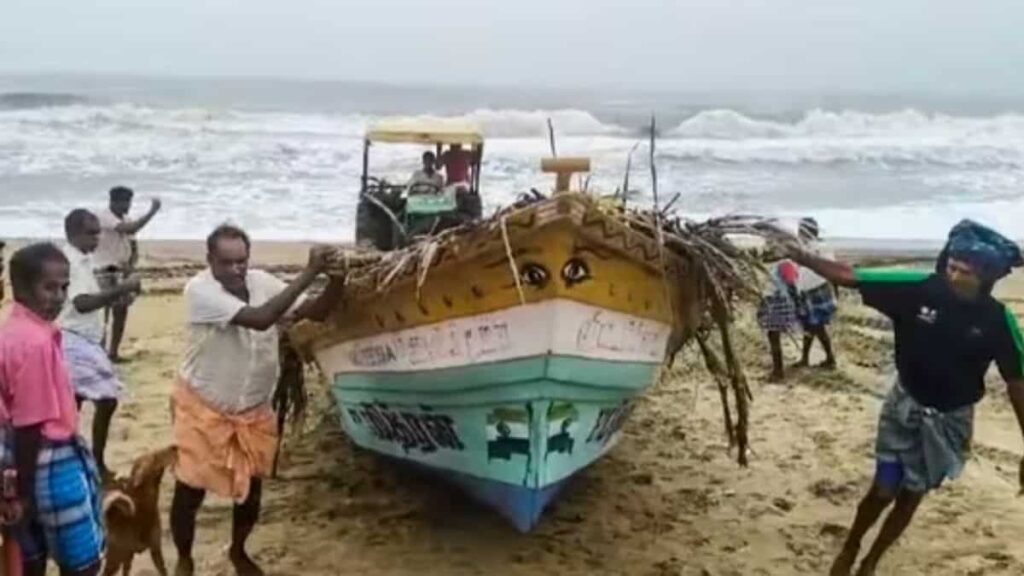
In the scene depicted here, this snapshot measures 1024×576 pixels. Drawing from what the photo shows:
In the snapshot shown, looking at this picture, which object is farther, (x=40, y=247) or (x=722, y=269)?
(x=722, y=269)

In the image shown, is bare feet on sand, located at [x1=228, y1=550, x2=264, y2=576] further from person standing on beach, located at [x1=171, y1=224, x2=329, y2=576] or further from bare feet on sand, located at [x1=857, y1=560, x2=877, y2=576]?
bare feet on sand, located at [x1=857, y1=560, x2=877, y2=576]

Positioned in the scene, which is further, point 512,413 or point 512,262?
point 512,413

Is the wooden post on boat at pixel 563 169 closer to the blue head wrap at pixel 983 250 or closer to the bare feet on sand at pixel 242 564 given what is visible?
the blue head wrap at pixel 983 250

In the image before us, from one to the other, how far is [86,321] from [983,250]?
418 cm

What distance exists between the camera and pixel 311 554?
21.2 feet

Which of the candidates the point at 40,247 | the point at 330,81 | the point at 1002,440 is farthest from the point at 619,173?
the point at 330,81

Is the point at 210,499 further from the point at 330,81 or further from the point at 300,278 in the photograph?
Result: the point at 330,81

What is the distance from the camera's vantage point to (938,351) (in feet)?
18.6

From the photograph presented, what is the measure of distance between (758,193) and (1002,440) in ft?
65.6

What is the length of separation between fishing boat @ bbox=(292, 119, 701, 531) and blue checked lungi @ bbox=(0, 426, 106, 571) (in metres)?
1.69

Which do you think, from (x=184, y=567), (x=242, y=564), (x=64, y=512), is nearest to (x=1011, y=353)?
(x=242, y=564)

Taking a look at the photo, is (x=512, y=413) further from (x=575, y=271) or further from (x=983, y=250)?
(x=983, y=250)

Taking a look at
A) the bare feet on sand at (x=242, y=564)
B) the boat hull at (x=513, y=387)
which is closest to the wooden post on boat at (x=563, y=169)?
the boat hull at (x=513, y=387)

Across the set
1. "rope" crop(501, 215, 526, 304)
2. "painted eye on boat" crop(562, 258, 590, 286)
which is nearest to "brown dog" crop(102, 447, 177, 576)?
"rope" crop(501, 215, 526, 304)
